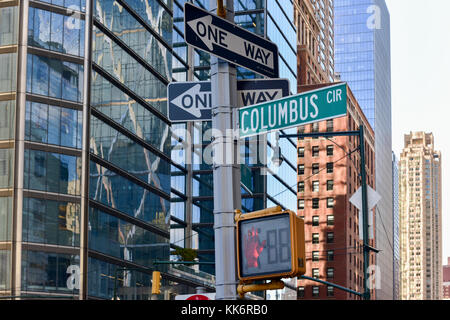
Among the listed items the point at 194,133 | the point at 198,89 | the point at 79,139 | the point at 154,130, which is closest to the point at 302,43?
the point at 194,133

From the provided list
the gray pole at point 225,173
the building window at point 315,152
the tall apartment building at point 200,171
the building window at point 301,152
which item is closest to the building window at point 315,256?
the building window at point 315,152

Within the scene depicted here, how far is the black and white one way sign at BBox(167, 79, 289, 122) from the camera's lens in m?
9.79

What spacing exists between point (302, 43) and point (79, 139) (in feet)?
273

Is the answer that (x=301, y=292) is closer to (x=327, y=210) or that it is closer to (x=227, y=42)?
(x=327, y=210)

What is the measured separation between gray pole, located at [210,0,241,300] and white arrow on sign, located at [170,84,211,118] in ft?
1.37

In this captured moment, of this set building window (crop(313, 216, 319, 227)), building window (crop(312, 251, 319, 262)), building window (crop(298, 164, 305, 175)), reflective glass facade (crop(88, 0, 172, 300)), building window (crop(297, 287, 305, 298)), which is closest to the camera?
reflective glass facade (crop(88, 0, 172, 300))

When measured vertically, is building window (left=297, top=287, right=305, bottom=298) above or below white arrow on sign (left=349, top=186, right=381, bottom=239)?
below

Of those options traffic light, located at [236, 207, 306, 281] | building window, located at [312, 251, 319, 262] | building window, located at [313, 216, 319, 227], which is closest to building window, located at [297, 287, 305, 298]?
building window, located at [312, 251, 319, 262]

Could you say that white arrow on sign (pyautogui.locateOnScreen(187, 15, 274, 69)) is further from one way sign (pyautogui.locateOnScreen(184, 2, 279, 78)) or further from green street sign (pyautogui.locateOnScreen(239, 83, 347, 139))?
green street sign (pyautogui.locateOnScreen(239, 83, 347, 139))

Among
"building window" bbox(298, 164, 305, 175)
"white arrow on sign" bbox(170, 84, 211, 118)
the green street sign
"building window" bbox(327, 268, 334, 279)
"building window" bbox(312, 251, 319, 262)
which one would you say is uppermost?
"building window" bbox(298, 164, 305, 175)

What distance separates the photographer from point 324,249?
450ft

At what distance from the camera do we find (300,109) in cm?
902

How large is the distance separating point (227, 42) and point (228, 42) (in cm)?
1

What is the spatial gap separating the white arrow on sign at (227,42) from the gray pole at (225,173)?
253 millimetres
